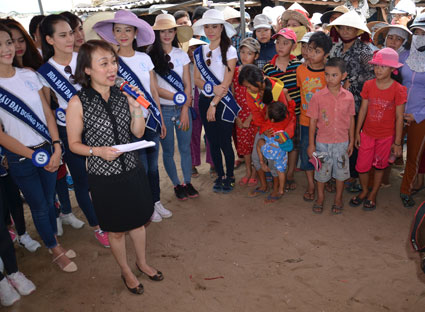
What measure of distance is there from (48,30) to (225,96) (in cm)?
186

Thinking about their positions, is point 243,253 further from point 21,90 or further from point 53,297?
point 21,90

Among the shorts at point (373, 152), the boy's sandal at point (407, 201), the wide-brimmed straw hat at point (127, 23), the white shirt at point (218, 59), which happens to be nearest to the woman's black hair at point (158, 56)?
the wide-brimmed straw hat at point (127, 23)

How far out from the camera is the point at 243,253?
312 cm

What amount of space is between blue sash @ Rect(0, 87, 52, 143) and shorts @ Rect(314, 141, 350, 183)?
259cm

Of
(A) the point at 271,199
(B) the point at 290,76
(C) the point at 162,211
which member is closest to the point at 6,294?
(C) the point at 162,211

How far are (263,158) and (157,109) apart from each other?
139 centimetres

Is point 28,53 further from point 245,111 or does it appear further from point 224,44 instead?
point 245,111

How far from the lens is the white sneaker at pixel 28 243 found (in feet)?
10.8

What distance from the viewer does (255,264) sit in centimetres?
296

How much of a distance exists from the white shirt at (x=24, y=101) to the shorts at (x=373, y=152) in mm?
3032

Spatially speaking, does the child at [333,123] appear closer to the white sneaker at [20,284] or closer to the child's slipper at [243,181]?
the child's slipper at [243,181]

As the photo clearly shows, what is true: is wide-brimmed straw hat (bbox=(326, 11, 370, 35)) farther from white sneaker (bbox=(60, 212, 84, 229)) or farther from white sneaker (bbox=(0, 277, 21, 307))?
white sneaker (bbox=(0, 277, 21, 307))

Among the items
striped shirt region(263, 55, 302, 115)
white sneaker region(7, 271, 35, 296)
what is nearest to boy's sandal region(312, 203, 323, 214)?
striped shirt region(263, 55, 302, 115)

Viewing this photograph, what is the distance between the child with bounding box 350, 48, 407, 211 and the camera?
3268 mm
